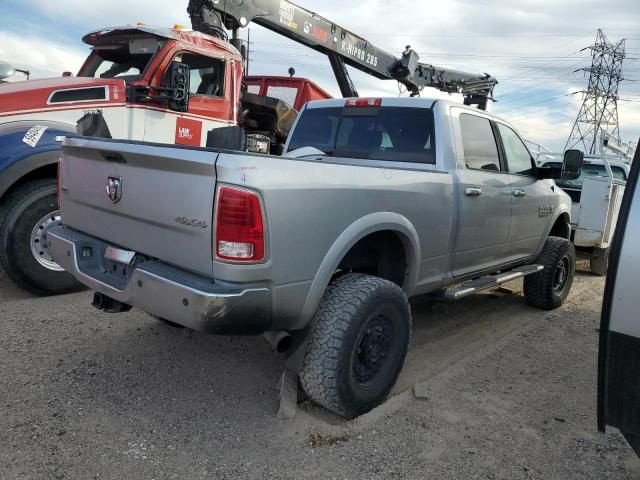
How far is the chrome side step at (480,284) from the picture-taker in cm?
401

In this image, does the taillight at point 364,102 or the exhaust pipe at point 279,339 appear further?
the taillight at point 364,102

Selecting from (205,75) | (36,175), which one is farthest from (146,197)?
(205,75)

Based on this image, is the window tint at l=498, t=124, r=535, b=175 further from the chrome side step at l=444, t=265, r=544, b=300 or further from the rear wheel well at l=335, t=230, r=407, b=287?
the rear wheel well at l=335, t=230, r=407, b=287

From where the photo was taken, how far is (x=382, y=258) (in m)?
3.63

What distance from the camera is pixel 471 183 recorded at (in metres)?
→ 4.03

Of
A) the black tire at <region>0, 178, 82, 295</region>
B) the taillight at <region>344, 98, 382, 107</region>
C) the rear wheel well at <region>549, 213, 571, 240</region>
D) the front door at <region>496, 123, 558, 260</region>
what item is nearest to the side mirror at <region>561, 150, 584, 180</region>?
the front door at <region>496, 123, 558, 260</region>

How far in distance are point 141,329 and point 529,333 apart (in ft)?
11.4

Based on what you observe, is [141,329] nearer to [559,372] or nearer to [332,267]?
[332,267]

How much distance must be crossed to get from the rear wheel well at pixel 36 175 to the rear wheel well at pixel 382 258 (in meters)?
3.41

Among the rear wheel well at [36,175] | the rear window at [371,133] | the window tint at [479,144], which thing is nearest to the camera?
the rear window at [371,133]

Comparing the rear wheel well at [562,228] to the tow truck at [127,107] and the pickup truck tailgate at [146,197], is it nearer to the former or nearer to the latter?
the tow truck at [127,107]

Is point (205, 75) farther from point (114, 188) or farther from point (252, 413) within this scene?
point (252, 413)

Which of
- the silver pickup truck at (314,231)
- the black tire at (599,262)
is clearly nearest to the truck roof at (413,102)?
the silver pickup truck at (314,231)

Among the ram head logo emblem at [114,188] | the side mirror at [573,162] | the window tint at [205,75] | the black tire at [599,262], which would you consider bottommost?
the black tire at [599,262]
